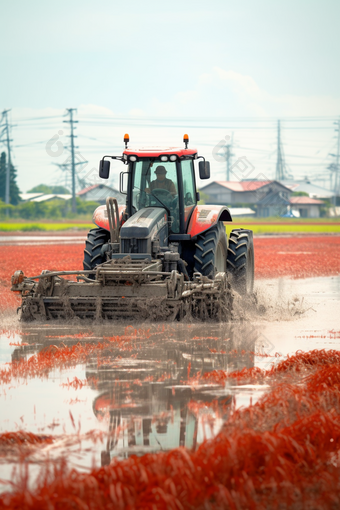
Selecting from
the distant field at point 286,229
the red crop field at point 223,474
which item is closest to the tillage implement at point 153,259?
the red crop field at point 223,474

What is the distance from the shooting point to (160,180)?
12406mm

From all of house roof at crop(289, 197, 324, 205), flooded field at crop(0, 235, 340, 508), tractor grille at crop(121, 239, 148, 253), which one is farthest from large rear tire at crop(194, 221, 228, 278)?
house roof at crop(289, 197, 324, 205)

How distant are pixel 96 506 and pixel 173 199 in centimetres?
874

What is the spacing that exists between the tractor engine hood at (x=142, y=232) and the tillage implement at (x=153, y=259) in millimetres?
16

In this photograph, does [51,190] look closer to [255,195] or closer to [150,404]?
[255,195]

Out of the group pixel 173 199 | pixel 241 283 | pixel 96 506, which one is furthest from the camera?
pixel 241 283

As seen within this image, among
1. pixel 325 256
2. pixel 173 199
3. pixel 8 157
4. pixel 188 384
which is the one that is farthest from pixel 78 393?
pixel 8 157

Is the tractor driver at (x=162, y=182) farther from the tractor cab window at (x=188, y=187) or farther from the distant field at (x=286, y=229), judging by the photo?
the distant field at (x=286, y=229)

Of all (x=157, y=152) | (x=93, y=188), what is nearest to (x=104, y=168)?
(x=157, y=152)

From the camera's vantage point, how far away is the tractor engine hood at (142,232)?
11.3 m

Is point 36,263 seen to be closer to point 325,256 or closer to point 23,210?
point 325,256

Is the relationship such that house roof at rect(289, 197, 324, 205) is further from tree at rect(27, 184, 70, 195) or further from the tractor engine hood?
the tractor engine hood

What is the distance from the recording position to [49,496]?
3.99 m

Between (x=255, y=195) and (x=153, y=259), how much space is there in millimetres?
96266
